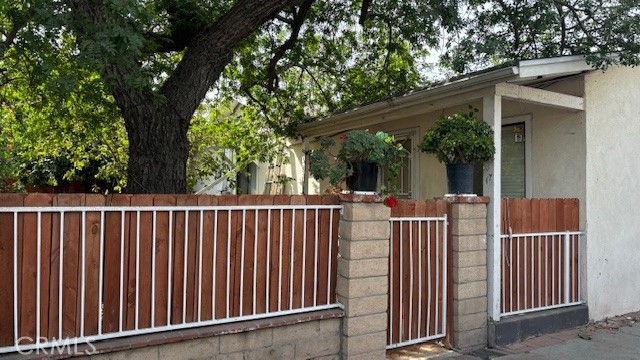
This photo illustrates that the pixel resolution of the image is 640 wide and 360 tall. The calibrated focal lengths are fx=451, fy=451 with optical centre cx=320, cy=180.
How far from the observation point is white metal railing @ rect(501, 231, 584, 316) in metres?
5.21

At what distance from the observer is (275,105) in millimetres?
10453

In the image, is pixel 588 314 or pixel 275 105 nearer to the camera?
pixel 588 314

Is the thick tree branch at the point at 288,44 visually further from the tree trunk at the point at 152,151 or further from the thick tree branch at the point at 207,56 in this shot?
the tree trunk at the point at 152,151

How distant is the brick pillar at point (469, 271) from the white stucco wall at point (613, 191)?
5.96ft

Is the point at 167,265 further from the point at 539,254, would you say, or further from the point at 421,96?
the point at 539,254

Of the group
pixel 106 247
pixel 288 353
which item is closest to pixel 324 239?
pixel 288 353

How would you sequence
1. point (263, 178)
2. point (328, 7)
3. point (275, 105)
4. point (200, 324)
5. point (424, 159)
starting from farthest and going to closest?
point (263, 178) < point (275, 105) < point (328, 7) < point (424, 159) < point (200, 324)

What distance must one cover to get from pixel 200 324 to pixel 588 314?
486 cm

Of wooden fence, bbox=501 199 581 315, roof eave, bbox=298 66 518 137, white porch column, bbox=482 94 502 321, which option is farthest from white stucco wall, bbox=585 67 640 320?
roof eave, bbox=298 66 518 137

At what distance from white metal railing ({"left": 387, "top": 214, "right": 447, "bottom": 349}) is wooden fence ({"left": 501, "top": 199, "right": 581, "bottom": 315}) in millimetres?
881

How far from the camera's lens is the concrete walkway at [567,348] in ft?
15.0

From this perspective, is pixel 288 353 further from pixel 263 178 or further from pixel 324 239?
pixel 263 178

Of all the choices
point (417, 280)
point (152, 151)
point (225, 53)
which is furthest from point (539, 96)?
point (152, 151)

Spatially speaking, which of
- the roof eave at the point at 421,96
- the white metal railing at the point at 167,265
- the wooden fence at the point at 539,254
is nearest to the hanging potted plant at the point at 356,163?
the white metal railing at the point at 167,265
